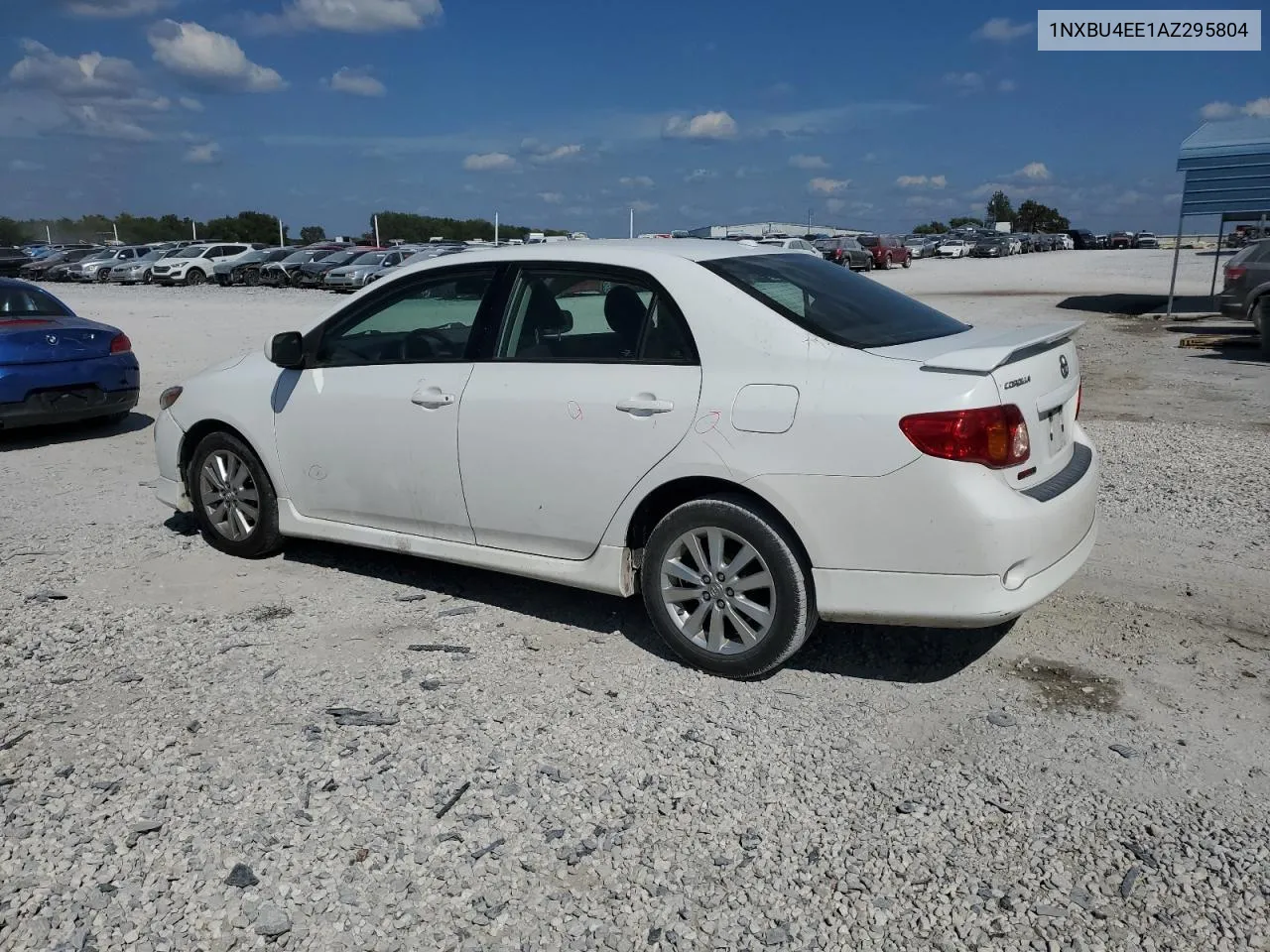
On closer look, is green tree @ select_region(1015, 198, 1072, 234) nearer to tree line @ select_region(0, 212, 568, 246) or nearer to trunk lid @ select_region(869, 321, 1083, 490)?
tree line @ select_region(0, 212, 568, 246)

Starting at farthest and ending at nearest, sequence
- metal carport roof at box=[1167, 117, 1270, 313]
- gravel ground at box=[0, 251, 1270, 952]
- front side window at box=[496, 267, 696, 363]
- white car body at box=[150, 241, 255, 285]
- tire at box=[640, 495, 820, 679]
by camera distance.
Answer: white car body at box=[150, 241, 255, 285]
metal carport roof at box=[1167, 117, 1270, 313]
front side window at box=[496, 267, 696, 363]
tire at box=[640, 495, 820, 679]
gravel ground at box=[0, 251, 1270, 952]

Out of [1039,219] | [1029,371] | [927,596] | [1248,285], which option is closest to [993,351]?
[1029,371]

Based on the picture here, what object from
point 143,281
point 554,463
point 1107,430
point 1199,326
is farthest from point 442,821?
point 143,281

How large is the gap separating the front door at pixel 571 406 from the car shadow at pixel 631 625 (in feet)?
1.69

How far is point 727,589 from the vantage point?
420cm

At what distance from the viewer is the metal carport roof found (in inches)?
818

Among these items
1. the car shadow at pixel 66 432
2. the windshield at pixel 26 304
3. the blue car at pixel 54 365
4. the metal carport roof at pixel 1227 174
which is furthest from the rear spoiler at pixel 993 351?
the metal carport roof at pixel 1227 174

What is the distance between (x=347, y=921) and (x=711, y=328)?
97.2 inches

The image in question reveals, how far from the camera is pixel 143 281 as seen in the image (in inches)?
1710

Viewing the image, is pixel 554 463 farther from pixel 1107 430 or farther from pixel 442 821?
pixel 1107 430

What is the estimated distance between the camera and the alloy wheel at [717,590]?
4.13 meters

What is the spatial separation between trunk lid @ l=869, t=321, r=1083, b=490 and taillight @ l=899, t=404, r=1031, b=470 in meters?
0.08

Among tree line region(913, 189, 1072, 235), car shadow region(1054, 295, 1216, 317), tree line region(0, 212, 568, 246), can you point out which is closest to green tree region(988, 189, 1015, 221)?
tree line region(913, 189, 1072, 235)

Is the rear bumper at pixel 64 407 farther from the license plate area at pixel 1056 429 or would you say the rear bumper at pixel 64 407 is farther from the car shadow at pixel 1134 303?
the car shadow at pixel 1134 303
